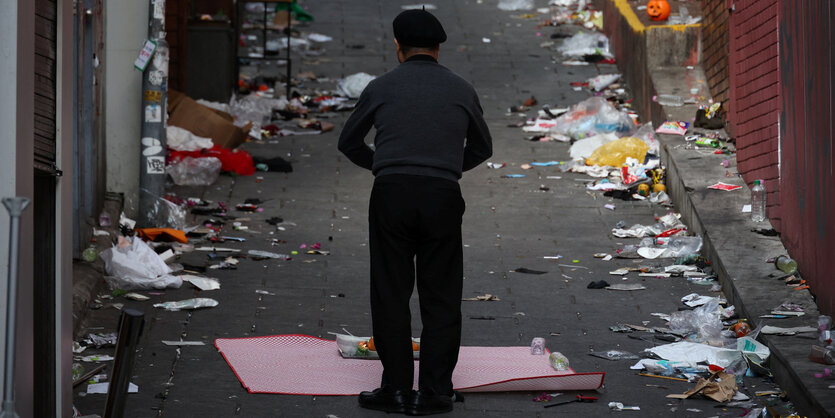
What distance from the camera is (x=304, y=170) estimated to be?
12.2m

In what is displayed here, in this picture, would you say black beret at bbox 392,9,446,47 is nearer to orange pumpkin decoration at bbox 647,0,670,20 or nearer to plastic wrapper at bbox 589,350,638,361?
plastic wrapper at bbox 589,350,638,361

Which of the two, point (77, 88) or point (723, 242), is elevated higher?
point (77, 88)

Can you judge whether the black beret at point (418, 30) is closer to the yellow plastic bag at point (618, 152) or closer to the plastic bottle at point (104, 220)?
the plastic bottle at point (104, 220)

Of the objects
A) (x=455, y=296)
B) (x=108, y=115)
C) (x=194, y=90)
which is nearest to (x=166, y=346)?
(x=455, y=296)

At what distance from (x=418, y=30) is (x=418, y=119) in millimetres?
431

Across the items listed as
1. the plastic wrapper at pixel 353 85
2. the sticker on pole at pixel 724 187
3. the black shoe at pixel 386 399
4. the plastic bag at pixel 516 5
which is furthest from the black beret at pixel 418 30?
the plastic bag at pixel 516 5

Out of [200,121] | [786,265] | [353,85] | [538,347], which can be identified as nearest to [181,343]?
[538,347]

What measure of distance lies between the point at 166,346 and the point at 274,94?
8421 millimetres

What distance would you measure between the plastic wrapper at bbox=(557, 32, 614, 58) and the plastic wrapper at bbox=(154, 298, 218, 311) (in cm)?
976

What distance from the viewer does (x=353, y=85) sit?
600 inches

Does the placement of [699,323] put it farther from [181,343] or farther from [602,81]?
[602,81]

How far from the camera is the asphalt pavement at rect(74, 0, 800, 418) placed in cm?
614

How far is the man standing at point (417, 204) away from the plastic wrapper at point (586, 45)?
433 inches

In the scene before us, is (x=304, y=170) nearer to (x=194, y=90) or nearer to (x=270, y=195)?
(x=270, y=195)
